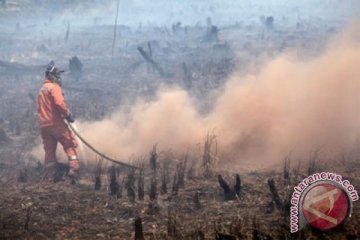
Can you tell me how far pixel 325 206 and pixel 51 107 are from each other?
5.54 m

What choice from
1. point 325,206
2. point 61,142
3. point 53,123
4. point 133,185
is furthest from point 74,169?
point 325,206

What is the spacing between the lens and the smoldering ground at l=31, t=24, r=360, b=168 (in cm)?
867

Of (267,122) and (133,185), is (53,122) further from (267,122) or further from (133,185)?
(267,122)

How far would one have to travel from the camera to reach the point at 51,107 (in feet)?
25.8

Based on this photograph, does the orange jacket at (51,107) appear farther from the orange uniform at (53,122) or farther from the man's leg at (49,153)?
the man's leg at (49,153)

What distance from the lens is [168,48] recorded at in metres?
24.6

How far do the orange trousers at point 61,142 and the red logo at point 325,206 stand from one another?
495 centimetres

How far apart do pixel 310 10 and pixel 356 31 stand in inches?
1620

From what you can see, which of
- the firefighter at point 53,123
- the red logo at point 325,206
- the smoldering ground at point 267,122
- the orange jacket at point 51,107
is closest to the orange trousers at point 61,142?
the firefighter at point 53,123

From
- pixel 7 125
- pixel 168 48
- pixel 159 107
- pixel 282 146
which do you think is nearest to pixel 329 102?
pixel 282 146

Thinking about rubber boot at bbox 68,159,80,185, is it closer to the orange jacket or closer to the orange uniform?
the orange uniform

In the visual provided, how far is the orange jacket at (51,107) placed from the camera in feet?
25.5

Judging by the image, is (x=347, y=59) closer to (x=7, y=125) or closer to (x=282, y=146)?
(x=282, y=146)

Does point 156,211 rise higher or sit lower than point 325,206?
lower
